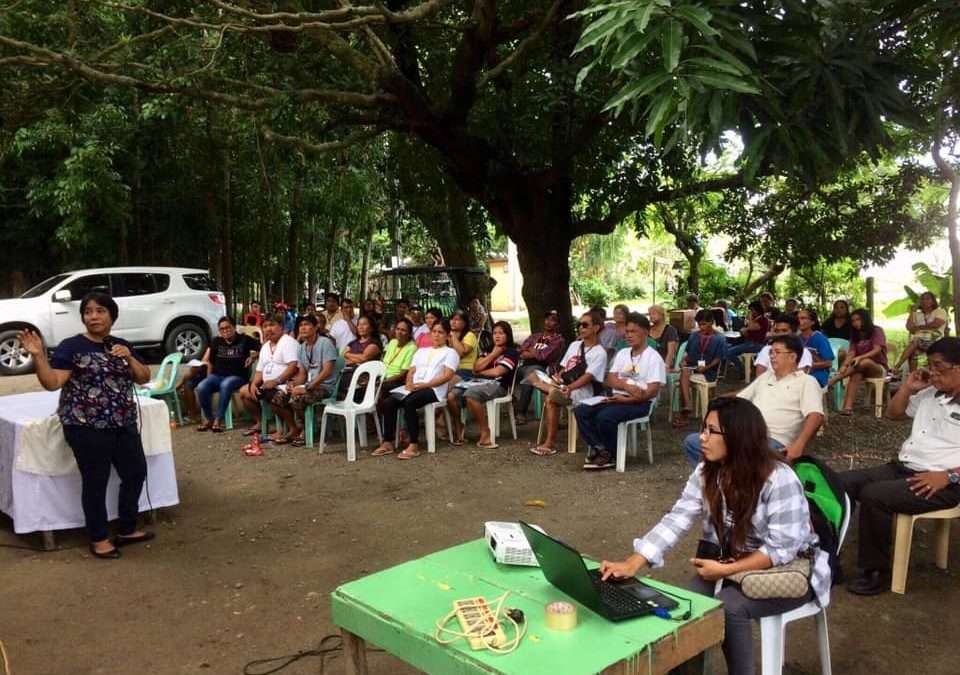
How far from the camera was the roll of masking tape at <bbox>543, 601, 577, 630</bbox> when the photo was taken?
229 cm

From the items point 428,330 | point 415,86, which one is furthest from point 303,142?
point 428,330

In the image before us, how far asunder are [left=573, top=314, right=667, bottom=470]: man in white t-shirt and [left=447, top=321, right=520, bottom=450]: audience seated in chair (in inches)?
42.7

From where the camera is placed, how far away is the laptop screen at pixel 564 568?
7.63ft

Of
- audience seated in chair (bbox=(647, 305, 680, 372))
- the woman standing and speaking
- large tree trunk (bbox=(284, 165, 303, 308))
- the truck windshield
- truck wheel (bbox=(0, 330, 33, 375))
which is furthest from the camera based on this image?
large tree trunk (bbox=(284, 165, 303, 308))

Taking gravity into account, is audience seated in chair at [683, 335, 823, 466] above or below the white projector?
above

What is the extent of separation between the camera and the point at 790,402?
4.94 metres

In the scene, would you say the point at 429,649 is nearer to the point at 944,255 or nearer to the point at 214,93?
the point at 214,93

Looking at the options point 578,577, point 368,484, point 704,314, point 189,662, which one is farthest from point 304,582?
point 704,314

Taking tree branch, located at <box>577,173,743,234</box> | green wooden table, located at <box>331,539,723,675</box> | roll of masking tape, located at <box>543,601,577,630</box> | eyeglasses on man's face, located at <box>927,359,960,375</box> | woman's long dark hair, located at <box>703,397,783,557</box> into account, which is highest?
tree branch, located at <box>577,173,743,234</box>

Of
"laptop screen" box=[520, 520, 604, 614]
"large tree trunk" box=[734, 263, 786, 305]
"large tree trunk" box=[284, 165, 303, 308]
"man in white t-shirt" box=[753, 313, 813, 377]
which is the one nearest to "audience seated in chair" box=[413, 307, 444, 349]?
"man in white t-shirt" box=[753, 313, 813, 377]

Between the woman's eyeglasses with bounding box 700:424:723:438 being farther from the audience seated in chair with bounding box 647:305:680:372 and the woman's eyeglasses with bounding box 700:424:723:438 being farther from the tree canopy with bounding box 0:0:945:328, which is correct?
the audience seated in chair with bounding box 647:305:680:372

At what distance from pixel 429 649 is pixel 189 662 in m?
1.80

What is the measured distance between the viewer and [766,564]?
2801mm

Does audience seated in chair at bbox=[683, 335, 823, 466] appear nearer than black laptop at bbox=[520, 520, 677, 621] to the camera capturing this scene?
No
